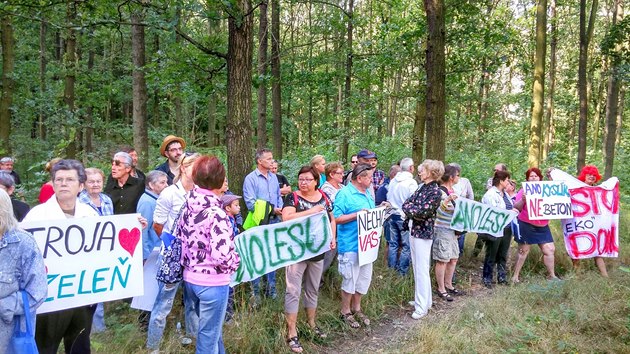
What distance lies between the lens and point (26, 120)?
19.5 m

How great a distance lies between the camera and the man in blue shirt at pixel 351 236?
5594mm

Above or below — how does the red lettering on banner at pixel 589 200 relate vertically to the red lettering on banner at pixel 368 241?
above

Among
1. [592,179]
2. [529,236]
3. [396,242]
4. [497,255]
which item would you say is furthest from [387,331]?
[592,179]

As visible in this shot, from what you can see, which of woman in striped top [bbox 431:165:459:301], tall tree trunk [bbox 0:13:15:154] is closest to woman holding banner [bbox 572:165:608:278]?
woman in striped top [bbox 431:165:459:301]

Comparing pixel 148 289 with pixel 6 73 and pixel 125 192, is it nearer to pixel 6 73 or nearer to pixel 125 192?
pixel 125 192

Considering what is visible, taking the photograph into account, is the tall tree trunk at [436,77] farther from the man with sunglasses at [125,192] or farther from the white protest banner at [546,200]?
the man with sunglasses at [125,192]

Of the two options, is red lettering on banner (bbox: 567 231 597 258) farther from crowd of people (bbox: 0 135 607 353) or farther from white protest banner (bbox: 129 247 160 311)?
white protest banner (bbox: 129 247 160 311)

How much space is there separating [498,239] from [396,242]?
1.69 metres

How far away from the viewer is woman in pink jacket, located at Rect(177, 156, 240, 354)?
3564 mm

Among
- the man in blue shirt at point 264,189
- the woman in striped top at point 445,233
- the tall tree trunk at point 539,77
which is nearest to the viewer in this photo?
the man in blue shirt at point 264,189

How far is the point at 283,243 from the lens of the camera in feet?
16.7

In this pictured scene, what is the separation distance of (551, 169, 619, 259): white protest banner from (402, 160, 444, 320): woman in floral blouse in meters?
3.23

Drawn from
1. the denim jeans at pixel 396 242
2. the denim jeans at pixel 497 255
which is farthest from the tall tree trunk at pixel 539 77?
the denim jeans at pixel 396 242

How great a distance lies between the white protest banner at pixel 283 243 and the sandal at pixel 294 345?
2.56ft
